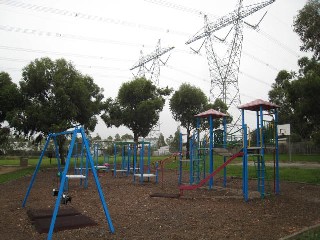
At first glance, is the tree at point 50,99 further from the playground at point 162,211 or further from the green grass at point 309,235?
the green grass at point 309,235

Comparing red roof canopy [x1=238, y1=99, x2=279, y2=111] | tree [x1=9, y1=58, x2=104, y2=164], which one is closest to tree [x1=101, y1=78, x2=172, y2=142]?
tree [x1=9, y1=58, x2=104, y2=164]

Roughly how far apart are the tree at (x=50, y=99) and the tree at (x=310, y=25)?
52.8ft

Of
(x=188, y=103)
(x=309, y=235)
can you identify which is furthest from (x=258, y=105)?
(x=188, y=103)

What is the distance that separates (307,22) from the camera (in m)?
15.0

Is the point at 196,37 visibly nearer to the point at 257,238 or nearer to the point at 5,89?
the point at 5,89

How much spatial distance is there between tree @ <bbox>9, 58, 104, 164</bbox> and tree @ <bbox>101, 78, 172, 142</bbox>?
539 centimetres

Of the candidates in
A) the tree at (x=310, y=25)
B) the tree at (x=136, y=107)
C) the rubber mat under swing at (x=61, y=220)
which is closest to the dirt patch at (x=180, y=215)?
the rubber mat under swing at (x=61, y=220)

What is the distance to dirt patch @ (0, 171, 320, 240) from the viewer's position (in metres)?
6.37

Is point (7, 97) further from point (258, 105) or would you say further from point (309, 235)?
point (309, 235)

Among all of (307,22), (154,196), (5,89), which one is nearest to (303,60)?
(307,22)

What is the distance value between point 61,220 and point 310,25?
46.1 ft

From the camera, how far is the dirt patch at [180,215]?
6.37 m

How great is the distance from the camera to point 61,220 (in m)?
7.42

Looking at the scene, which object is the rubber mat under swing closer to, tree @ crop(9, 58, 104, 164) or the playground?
the playground
